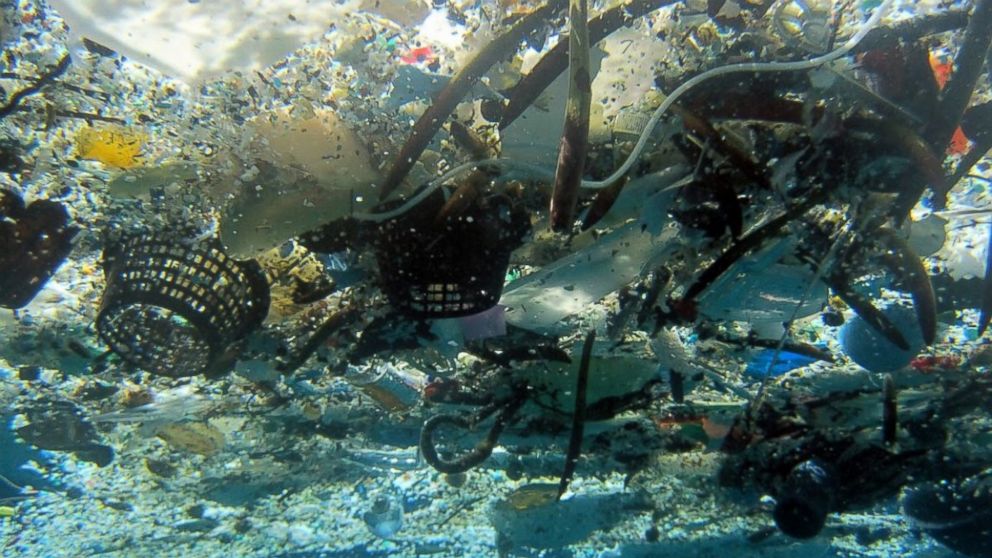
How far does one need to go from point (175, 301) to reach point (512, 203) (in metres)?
2.09

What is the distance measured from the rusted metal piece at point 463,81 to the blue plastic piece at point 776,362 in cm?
400

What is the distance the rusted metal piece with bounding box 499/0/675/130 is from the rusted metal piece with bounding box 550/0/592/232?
19.0 inches

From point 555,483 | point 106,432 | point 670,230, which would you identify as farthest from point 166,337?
point 555,483

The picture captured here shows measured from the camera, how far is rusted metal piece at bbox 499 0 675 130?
272cm

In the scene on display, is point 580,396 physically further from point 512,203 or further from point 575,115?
point 575,115

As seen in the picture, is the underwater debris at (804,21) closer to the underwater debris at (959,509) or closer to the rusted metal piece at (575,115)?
the rusted metal piece at (575,115)

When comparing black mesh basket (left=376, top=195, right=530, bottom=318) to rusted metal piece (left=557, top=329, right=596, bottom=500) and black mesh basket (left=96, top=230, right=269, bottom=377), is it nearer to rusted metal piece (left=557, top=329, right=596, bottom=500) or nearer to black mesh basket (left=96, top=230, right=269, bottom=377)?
black mesh basket (left=96, top=230, right=269, bottom=377)

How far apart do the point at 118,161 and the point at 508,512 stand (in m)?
10.1

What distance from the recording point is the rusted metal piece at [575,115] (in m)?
2.16

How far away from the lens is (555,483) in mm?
9602

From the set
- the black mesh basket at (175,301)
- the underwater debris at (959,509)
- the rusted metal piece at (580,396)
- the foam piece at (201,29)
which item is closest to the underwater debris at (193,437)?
the black mesh basket at (175,301)

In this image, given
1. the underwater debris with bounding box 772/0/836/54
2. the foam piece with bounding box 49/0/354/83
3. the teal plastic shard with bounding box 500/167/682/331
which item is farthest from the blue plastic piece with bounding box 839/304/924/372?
the foam piece with bounding box 49/0/354/83

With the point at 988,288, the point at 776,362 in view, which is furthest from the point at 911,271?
the point at 776,362

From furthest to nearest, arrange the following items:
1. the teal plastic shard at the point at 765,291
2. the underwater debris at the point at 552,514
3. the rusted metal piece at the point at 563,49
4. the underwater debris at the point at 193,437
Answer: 1. the underwater debris at the point at 552,514
2. the underwater debris at the point at 193,437
3. the teal plastic shard at the point at 765,291
4. the rusted metal piece at the point at 563,49
